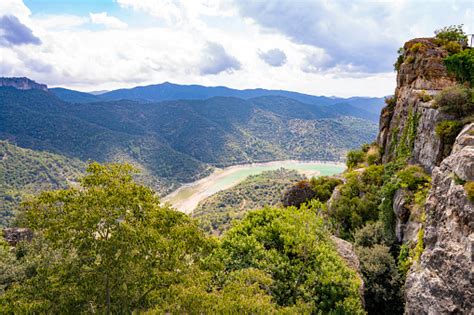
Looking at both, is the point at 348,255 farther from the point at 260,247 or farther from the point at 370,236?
the point at 260,247

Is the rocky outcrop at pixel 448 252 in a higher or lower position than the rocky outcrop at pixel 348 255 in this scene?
higher

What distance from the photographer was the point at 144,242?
33.1 feet

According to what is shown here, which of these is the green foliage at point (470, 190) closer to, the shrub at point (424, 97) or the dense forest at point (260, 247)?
the dense forest at point (260, 247)

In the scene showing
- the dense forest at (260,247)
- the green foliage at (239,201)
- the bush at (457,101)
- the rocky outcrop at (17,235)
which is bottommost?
the green foliage at (239,201)

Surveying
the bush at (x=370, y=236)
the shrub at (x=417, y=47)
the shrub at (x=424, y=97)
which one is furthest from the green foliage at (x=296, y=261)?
the shrub at (x=417, y=47)

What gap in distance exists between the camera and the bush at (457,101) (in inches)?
836

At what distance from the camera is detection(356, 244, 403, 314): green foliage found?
57.7ft

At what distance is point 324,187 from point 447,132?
15.8 m

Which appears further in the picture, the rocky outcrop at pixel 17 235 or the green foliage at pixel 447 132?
the rocky outcrop at pixel 17 235

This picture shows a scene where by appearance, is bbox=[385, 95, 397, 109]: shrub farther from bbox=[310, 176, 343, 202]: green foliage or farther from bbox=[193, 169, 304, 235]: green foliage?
bbox=[193, 169, 304, 235]: green foliage

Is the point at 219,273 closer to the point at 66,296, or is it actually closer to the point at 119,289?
the point at 119,289

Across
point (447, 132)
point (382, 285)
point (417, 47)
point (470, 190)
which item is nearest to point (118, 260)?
point (470, 190)

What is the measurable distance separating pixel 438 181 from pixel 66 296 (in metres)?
16.5

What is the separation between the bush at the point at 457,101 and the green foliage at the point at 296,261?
13.2 meters
